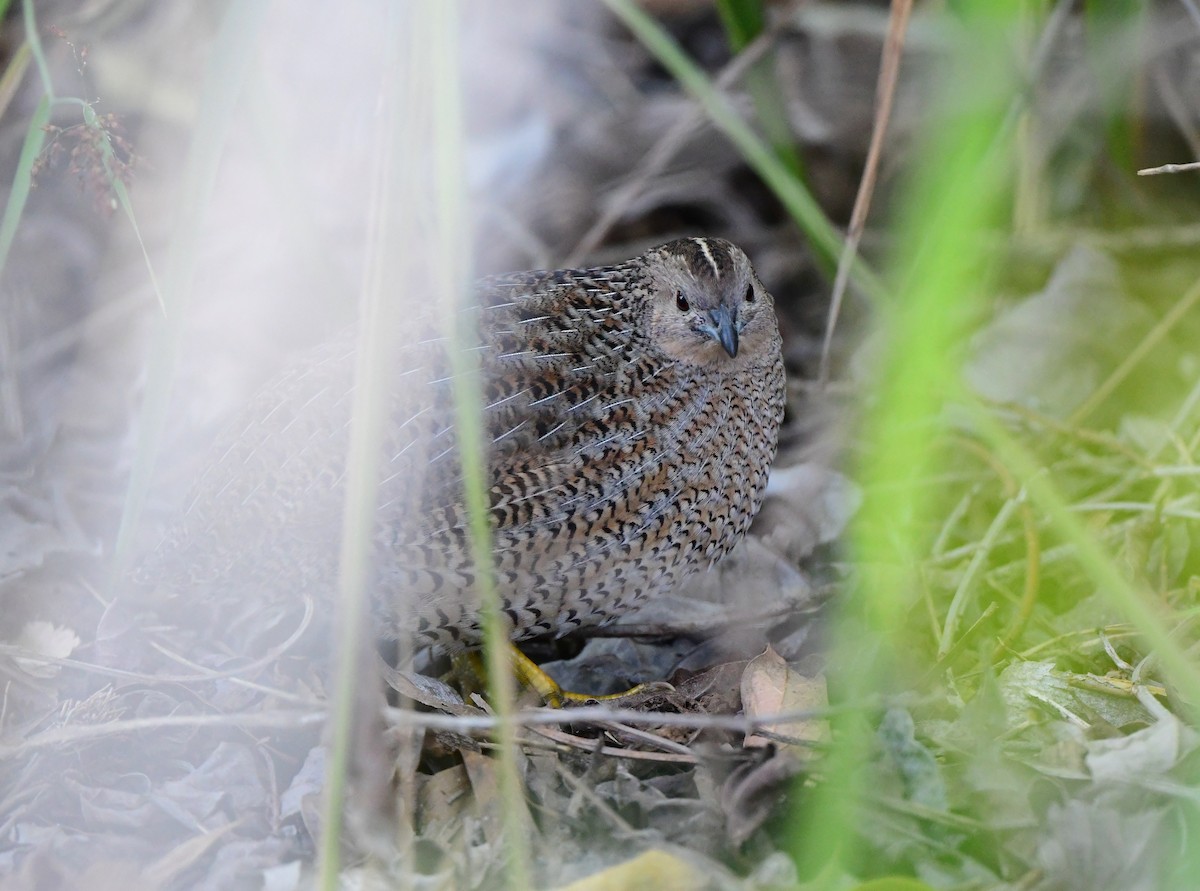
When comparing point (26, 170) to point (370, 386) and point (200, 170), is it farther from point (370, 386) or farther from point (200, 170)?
point (370, 386)

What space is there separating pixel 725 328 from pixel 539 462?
23.4 inches

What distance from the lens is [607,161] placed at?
5.14 m

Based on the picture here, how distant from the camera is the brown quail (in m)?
2.93

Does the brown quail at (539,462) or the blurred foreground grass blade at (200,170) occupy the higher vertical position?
the blurred foreground grass blade at (200,170)


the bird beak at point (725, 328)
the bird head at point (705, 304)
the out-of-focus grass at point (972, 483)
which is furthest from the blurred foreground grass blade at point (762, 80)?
the bird beak at point (725, 328)

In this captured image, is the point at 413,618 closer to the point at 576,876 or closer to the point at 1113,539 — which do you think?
the point at 576,876

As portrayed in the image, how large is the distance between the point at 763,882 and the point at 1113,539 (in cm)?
167

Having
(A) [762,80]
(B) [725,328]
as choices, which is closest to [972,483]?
(B) [725,328]

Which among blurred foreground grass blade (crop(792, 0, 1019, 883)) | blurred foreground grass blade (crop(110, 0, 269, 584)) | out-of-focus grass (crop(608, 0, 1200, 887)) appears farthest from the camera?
blurred foreground grass blade (crop(110, 0, 269, 584))

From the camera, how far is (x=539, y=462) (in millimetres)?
2984

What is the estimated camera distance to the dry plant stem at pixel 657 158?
4023mm

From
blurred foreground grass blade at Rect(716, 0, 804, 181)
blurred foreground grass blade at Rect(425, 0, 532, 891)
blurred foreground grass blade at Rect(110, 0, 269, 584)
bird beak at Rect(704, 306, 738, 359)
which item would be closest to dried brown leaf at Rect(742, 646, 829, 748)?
blurred foreground grass blade at Rect(425, 0, 532, 891)

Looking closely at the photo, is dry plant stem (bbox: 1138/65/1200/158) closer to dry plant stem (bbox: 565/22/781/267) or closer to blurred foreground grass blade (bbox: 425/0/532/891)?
dry plant stem (bbox: 565/22/781/267)

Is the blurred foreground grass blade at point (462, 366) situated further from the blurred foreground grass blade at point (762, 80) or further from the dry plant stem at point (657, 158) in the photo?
the dry plant stem at point (657, 158)
